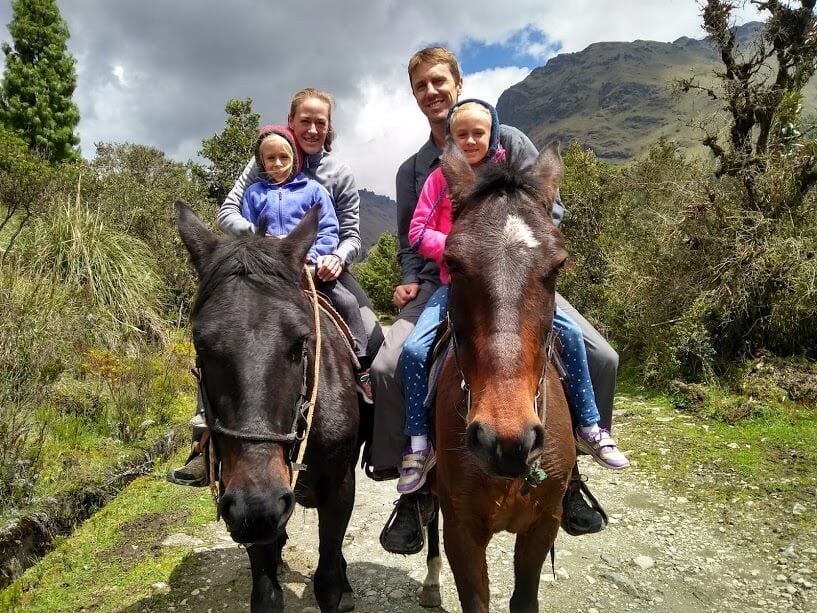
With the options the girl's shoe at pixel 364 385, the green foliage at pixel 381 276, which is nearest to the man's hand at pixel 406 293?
the girl's shoe at pixel 364 385

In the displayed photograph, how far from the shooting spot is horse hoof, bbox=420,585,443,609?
4.11 meters

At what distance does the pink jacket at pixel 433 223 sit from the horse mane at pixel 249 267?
0.80 m

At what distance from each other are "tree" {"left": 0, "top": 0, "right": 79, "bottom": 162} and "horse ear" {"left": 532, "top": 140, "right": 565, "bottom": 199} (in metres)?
30.9

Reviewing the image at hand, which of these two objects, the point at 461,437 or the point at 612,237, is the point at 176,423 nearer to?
the point at 461,437

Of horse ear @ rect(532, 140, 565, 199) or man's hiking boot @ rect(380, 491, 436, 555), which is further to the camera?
man's hiking boot @ rect(380, 491, 436, 555)

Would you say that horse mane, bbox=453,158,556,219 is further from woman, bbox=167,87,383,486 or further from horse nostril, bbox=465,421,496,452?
woman, bbox=167,87,383,486

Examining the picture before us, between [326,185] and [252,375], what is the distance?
2703mm

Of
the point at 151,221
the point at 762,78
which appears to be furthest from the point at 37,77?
the point at 762,78

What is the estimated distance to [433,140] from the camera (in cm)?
412

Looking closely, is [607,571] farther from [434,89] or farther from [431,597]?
[434,89]

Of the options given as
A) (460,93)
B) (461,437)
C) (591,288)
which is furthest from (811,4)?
(461,437)

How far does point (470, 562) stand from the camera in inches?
106

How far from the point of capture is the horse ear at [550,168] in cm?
258

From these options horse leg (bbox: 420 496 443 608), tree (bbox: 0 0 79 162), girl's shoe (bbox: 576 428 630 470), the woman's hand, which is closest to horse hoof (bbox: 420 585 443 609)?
horse leg (bbox: 420 496 443 608)
